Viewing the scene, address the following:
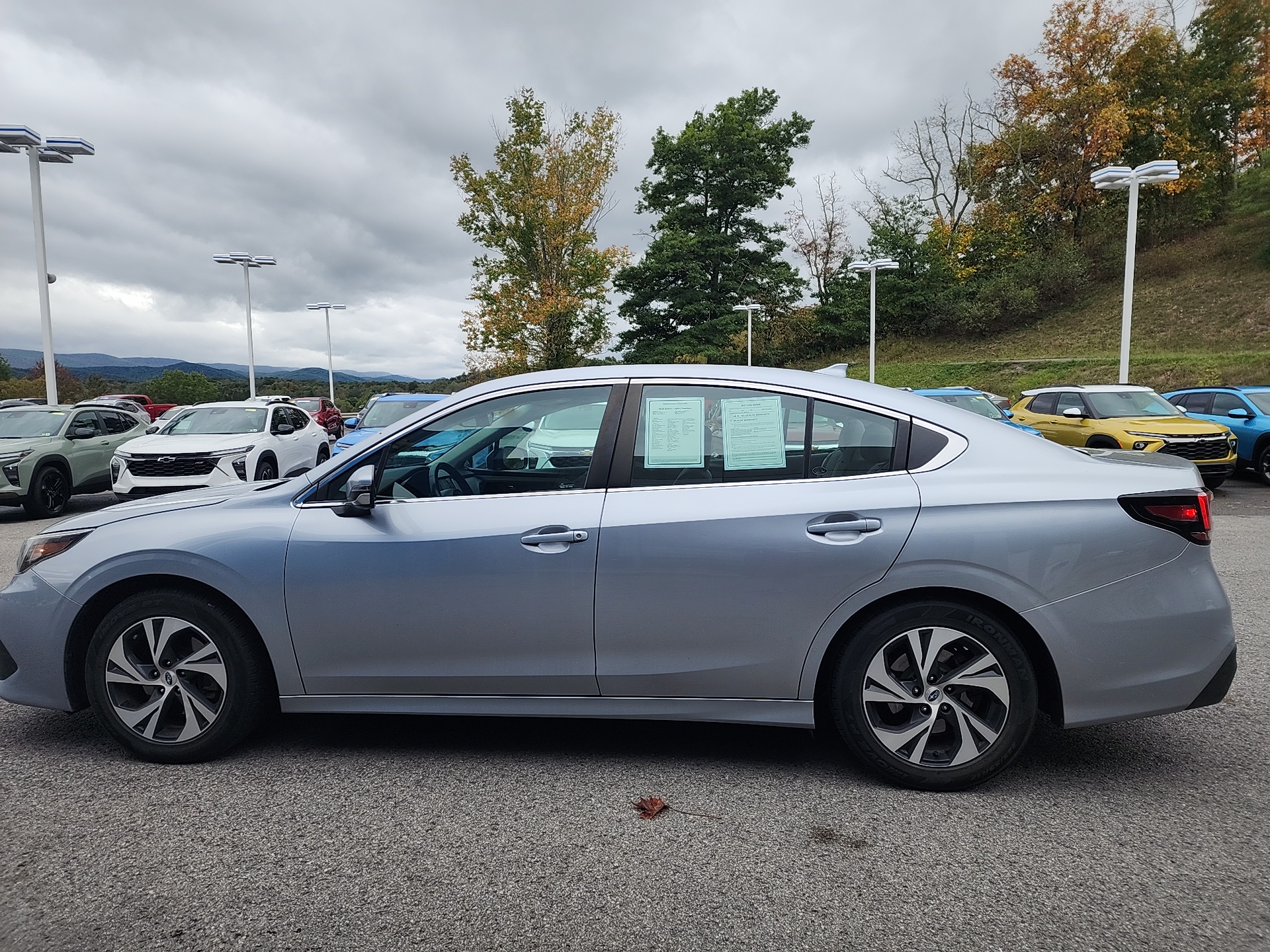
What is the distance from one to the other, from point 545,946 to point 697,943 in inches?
16.2

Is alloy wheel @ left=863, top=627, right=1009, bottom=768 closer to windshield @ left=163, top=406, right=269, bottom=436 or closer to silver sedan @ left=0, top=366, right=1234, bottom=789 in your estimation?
silver sedan @ left=0, top=366, right=1234, bottom=789

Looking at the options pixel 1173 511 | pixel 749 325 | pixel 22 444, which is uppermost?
pixel 749 325

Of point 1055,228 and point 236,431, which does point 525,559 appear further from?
point 1055,228

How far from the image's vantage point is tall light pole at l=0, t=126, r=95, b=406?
62.2 ft

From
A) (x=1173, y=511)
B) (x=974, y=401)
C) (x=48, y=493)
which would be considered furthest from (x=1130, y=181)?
(x=48, y=493)

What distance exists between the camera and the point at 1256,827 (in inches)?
112

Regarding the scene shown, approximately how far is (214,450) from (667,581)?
36.6 feet

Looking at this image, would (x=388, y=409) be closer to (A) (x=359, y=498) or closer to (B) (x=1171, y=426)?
(A) (x=359, y=498)

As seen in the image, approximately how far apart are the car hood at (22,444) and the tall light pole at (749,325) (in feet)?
87.3

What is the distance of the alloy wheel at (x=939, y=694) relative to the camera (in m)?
3.03

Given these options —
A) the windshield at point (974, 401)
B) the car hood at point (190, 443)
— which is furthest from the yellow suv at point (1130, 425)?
the car hood at point (190, 443)

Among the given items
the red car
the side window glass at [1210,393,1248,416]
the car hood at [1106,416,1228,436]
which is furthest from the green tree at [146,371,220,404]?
the side window glass at [1210,393,1248,416]

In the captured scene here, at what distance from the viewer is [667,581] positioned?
10.3ft

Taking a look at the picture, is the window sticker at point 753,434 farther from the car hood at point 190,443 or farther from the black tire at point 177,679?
the car hood at point 190,443
